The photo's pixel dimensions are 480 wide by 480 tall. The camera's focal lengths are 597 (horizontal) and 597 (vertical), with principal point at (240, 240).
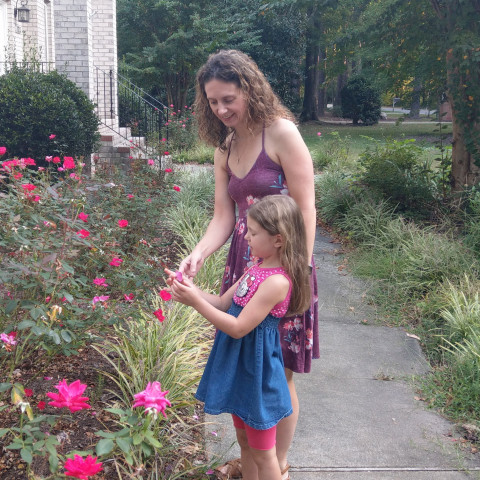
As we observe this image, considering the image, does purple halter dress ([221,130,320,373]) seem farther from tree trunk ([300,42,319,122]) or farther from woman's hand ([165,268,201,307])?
tree trunk ([300,42,319,122])

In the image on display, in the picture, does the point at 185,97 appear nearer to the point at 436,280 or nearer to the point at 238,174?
the point at 436,280

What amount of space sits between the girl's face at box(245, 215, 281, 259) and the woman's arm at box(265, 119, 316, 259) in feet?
0.87

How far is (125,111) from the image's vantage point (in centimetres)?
1552

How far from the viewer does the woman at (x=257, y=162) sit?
7.61ft

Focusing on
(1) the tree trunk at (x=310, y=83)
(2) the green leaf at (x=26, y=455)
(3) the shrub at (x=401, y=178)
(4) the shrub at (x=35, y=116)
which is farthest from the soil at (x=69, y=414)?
(1) the tree trunk at (x=310, y=83)

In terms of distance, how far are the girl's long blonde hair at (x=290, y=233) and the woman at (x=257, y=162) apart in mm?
187

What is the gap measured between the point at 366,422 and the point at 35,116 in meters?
6.53

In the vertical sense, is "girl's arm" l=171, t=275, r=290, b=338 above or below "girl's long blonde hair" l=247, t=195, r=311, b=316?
below

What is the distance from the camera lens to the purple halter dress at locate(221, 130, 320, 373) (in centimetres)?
238

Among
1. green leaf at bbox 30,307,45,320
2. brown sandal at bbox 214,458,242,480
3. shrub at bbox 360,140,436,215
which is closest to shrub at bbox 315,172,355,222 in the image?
shrub at bbox 360,140,436,215

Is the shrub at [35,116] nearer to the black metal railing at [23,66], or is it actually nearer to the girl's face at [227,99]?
the black metal railing at [23,66]

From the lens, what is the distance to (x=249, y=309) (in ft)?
6.70

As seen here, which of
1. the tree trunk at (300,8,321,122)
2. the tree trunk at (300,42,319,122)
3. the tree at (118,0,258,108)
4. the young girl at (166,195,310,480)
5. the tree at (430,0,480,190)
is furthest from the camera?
the tree trunk at (300,42,319,122)

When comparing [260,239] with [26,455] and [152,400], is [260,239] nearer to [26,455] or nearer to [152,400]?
[152,400]
